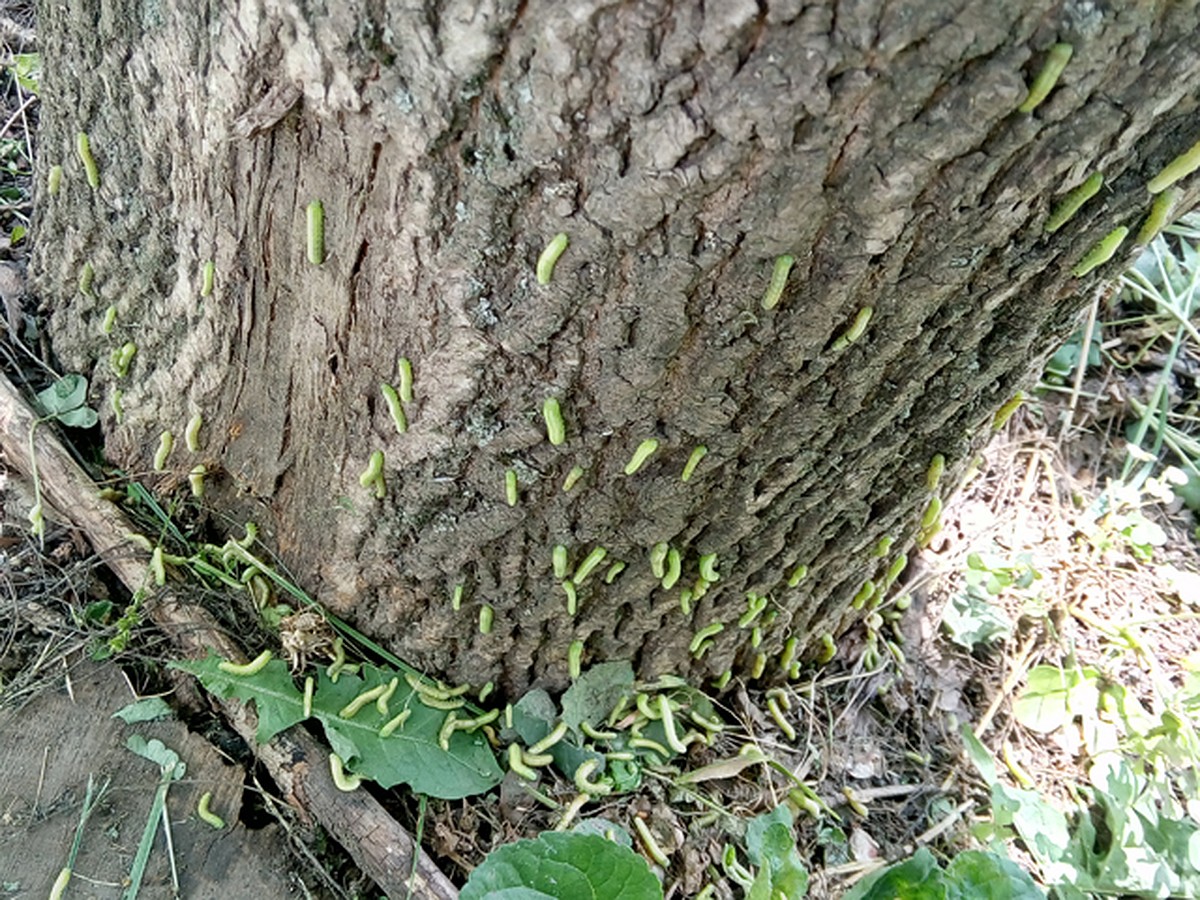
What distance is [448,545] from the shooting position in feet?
5.67

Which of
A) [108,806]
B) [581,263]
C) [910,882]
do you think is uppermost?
[581,263]

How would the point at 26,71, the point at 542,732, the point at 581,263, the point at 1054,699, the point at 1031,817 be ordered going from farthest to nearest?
the point at 26,71 < the point at 1054,699 < the point at 1031,817 < the point at 542,732 < the point at 581,263

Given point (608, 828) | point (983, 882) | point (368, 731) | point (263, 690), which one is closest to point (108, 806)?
point (263, 690)

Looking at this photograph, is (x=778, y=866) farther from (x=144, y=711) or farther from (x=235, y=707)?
(x=144, y=711)

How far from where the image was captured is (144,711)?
74.2 inches

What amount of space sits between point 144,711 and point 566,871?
0.88 m

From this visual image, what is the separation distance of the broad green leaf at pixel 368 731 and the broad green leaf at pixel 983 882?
31.7 inches

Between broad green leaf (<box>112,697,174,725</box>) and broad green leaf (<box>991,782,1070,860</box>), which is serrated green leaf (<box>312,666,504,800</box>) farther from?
broad green leaf (<box>991,782,1070,860</box>)

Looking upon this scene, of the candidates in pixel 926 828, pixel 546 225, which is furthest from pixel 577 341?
pixel 926 828

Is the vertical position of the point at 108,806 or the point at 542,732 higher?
the point at 542,732

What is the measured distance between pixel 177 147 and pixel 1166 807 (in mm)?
2397

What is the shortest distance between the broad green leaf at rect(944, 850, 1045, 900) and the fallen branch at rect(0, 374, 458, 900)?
0.84 metres

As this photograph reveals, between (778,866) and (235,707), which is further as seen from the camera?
(235,707)

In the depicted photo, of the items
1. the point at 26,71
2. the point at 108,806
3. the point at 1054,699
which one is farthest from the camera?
the point at 26,71
